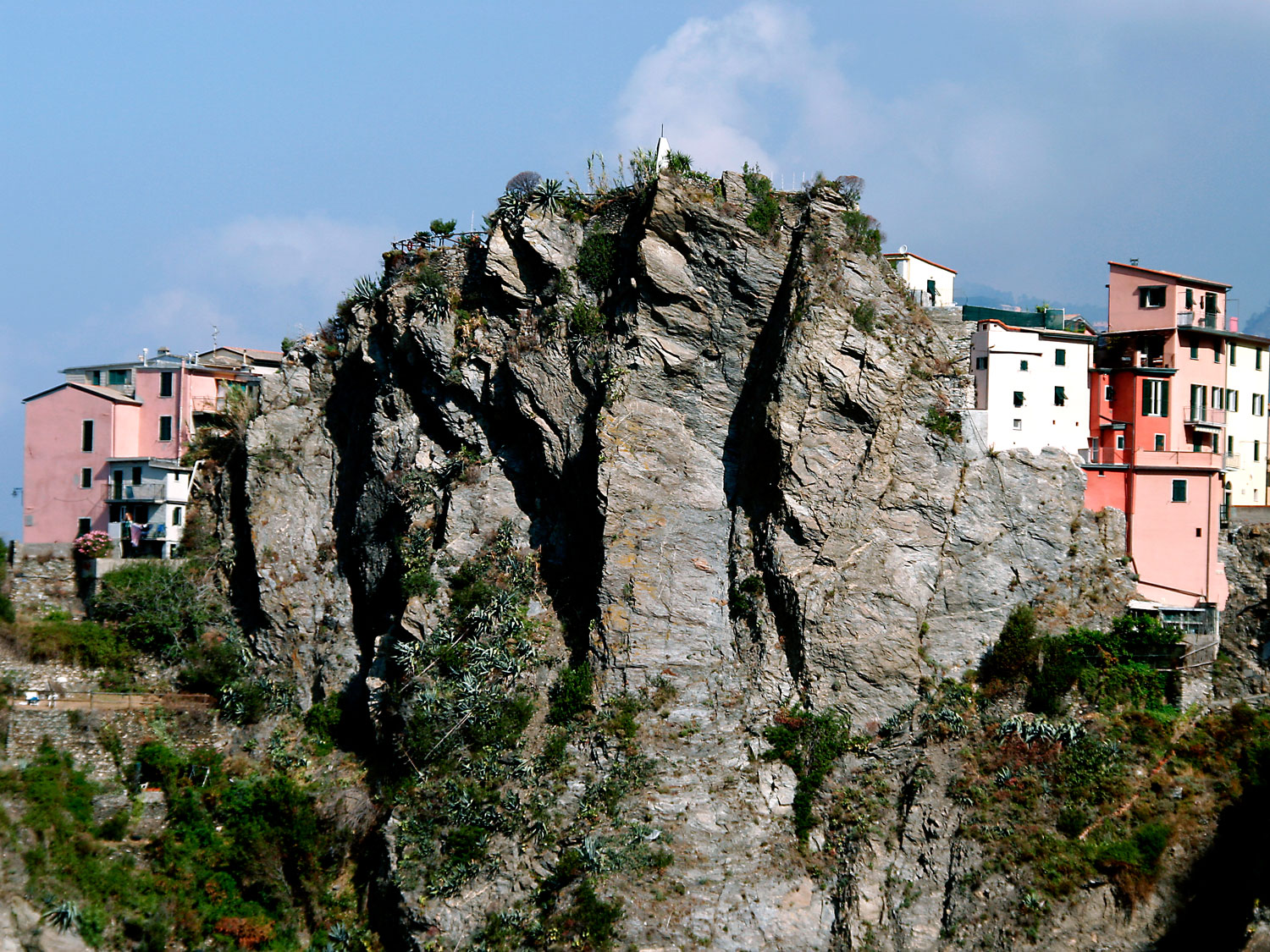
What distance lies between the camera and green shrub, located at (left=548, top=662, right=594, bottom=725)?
38.0m

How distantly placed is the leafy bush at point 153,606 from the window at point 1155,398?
34.7 metres

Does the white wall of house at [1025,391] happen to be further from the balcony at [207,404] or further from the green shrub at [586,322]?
the balcony at [207,404]

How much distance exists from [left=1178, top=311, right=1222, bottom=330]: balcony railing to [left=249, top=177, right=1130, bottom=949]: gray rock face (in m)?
9.20

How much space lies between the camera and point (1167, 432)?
44594 millimetres

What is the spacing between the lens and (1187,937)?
32.3 meters

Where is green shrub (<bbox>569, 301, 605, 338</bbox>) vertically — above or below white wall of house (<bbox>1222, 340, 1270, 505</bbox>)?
above

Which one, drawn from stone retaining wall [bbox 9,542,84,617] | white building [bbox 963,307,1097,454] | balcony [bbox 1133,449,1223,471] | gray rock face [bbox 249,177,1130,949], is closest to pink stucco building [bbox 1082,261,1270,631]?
balcony [bbox 1133,449,1223,471]

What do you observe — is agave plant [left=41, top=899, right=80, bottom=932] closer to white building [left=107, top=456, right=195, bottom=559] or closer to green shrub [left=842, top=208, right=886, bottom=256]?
white building [left=107, top=456, right=195, bottom=559]

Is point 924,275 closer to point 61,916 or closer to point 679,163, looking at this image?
point 679,163

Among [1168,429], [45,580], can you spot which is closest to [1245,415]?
[1168,429]

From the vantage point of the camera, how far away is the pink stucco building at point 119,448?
159ft

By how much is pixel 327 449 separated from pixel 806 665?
2061cm

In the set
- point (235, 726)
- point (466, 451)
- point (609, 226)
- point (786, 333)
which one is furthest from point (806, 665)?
point (235, 726)

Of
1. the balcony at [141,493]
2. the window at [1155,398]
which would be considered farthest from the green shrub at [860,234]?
the balcony at [141,493]
